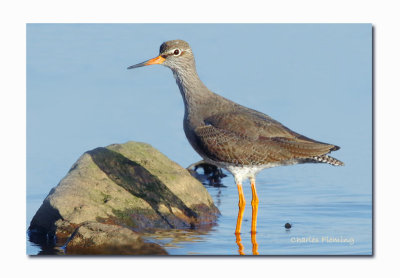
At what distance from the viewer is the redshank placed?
39.7 feet

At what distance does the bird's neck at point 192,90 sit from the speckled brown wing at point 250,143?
487mm

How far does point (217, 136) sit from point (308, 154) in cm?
148

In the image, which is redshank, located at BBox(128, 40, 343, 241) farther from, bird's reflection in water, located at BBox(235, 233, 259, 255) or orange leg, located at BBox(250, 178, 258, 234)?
bird's reflection in water, located at BBox(235, 233, 259, 255)

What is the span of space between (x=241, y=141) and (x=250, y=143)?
147 mm

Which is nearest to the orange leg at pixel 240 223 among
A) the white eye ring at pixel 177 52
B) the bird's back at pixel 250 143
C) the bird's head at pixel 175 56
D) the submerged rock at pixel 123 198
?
the submerged rock at pixel 123 198

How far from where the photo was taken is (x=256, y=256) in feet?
34.7

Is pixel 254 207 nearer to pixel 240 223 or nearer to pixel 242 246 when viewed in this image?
pixel 240 223

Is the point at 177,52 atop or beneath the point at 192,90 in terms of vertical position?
atop

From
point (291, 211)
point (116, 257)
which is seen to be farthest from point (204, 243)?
point (291, 211)

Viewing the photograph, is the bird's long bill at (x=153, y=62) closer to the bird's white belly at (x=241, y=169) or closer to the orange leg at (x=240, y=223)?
the bird's white belly at (x=241, y=169)

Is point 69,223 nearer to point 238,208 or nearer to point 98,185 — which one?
point 98,185

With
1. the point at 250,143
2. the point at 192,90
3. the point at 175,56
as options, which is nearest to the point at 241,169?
the point at 250,143

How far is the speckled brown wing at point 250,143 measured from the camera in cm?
1208

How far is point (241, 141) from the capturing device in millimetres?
12164
